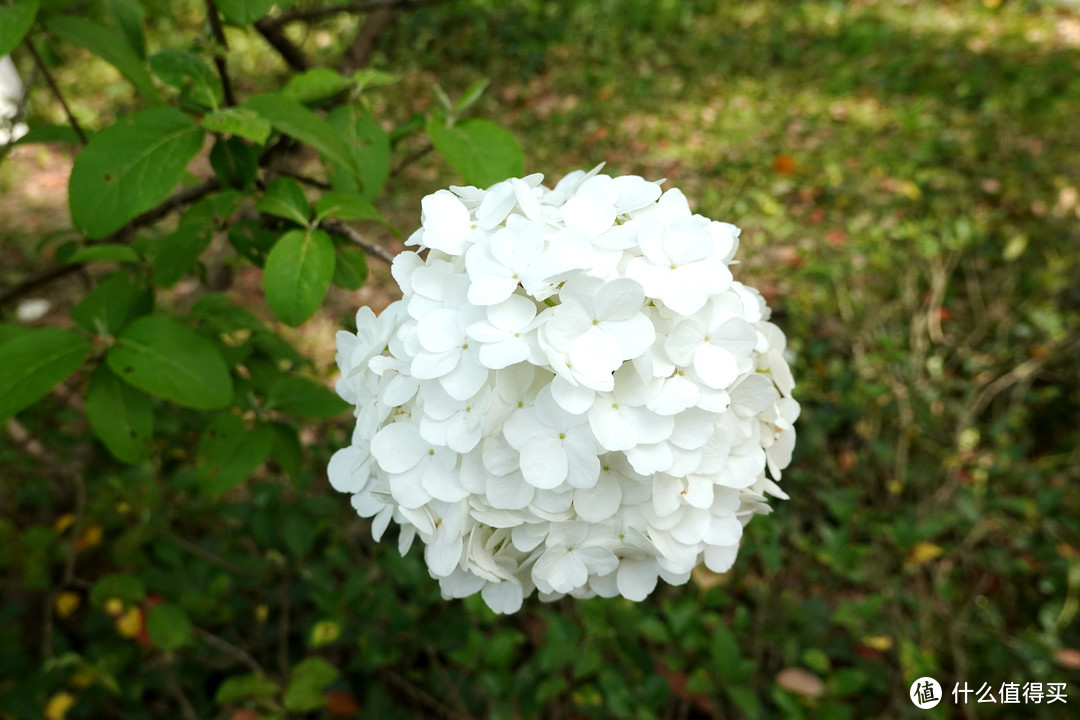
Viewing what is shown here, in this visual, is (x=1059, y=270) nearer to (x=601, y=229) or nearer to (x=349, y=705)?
(x=601, y=229)

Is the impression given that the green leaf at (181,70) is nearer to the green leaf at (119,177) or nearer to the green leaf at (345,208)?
the green leaf at (119,177)

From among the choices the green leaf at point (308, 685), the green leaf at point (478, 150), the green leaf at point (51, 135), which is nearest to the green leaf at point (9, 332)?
the green leaf at point (51, 135)

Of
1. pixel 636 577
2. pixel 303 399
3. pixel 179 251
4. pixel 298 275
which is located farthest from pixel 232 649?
pixel 636 577

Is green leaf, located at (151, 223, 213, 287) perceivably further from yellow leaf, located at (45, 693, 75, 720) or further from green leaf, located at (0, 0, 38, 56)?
yellow leaf, located at (45, 693, 75, 720)

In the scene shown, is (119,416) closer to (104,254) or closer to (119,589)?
(104,254)

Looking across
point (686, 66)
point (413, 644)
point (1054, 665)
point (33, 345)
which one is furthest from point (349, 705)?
point (686, 66)
